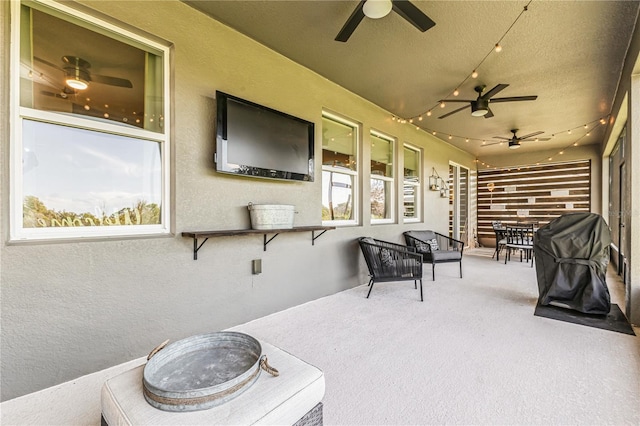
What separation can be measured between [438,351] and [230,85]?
3010 mm

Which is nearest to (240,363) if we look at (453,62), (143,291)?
(143,291)

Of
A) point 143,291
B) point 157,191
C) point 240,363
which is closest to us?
point 240,363

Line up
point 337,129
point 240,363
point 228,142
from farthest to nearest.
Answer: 1. point 337,129
2. point 228,142
3. point 240,363

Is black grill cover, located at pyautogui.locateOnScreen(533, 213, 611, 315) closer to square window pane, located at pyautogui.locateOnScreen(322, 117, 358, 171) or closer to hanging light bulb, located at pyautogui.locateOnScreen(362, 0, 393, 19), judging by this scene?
square window pane, located at pyautogui.locateOnScreen(322, 117, 358, 171)

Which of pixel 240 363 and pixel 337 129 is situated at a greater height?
pixel 337 129

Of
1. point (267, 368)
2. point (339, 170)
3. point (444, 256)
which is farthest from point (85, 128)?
point (444, 256)

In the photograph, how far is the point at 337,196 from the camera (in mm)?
4105

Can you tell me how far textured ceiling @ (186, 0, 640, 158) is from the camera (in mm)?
2436

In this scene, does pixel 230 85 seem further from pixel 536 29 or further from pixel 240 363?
pixel 536 29

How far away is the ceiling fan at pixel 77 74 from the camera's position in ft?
6.56

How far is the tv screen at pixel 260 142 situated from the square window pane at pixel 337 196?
61 centimetres

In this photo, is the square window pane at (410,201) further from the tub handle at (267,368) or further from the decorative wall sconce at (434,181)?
the tub handle at (267,368)

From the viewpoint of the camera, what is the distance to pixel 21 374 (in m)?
1.74

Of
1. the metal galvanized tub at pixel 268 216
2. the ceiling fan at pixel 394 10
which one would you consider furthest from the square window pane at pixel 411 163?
the ceiling fan at pixel 394 10
